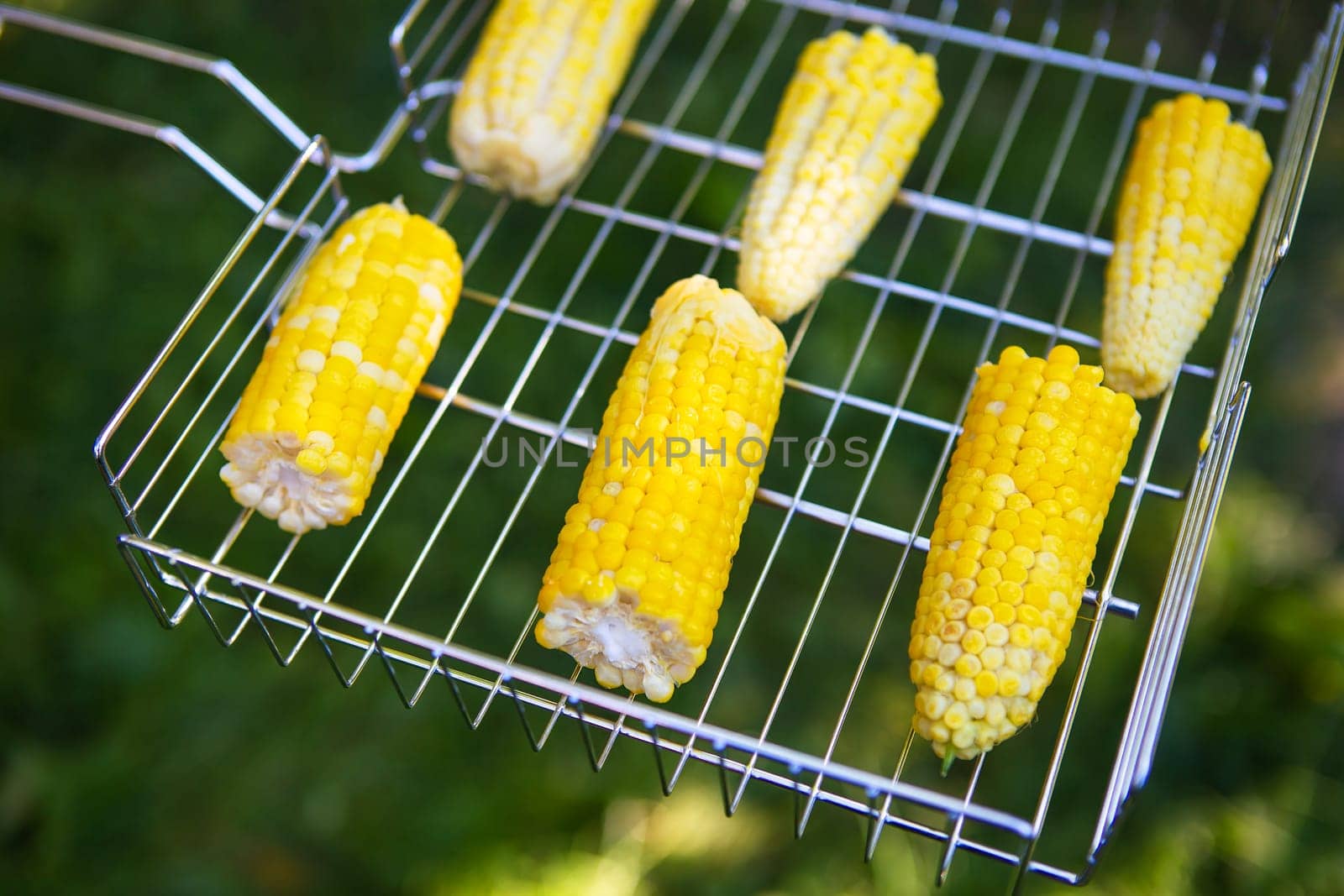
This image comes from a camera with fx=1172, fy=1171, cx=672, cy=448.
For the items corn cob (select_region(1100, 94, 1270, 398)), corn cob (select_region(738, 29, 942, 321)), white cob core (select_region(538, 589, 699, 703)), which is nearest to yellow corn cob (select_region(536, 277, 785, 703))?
white cob core (select_region(538, 589, 699, 703))

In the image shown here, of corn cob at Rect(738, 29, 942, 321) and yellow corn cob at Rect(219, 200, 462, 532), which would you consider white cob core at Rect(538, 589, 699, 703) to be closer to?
yellow corn cob at Rect(219, 200, 462, 532)

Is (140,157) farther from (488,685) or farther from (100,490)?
(488,685)

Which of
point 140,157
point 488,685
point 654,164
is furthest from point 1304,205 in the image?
point 140,157

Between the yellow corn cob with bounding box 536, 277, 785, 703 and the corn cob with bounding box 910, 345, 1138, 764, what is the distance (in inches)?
8.6

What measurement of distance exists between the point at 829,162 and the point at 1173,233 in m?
0.42

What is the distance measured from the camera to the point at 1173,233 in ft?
4.55

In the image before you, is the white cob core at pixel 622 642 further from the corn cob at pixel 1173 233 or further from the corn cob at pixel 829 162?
the corn cob at pixel 1173 233

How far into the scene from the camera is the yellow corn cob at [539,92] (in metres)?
1.50

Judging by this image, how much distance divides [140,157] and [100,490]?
2.24ft

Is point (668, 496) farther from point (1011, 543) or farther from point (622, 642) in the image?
point (1011, 543)

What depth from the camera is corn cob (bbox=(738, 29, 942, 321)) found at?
141cm

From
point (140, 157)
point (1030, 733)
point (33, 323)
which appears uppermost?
point (140, 157)

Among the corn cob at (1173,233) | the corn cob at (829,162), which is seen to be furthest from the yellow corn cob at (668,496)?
the corn cob at (1173,233)

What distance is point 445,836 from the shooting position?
1817mm
